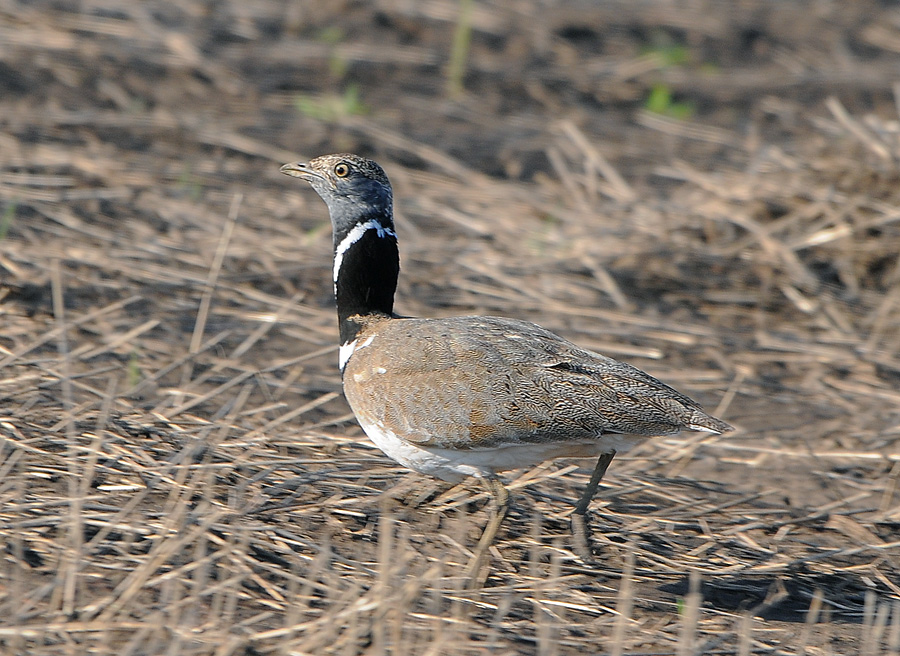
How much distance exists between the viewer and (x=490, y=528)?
13.7 feet

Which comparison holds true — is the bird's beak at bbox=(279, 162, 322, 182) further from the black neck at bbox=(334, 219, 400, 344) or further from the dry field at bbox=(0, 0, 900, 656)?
the dry field at bbox=(0, 0, 900, 656)

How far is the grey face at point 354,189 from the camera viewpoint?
15.7 feet

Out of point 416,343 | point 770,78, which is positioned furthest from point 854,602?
point 770,78

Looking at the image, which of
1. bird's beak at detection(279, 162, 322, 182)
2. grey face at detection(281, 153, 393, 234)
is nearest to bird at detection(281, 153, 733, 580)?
grey face at detection(281, 153, 393, 234)

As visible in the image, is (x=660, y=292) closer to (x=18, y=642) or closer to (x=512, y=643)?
(x=512, y=643)

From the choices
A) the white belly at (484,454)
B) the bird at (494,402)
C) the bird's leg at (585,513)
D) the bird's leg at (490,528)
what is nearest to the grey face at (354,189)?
the bird at (494,402)

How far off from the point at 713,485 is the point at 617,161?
4.88 meters

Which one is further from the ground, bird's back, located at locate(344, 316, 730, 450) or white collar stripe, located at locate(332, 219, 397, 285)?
white collar stripe, located at locate(332, 219, 397, 285)

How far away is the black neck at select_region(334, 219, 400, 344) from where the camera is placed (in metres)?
4.76

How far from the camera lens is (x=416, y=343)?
4395mm

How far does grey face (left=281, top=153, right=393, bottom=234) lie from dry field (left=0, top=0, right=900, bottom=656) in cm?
104

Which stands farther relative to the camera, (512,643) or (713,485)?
(713,485)

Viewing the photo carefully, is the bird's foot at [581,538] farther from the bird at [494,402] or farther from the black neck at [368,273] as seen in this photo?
the black neck at [368,273]

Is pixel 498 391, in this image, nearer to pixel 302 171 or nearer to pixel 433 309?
pixel 302 171
